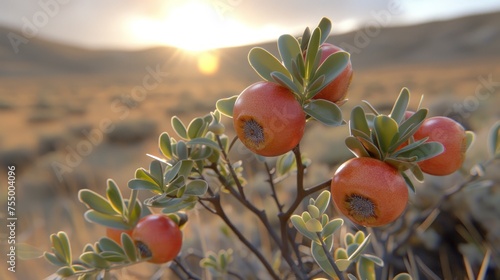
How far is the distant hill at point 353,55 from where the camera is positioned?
3466cm

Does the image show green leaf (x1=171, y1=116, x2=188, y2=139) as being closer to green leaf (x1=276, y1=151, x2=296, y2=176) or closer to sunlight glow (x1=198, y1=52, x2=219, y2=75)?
green leaf (x1=276, y1=151, x2=296, y2=176)

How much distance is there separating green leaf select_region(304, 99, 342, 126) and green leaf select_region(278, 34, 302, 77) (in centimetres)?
7

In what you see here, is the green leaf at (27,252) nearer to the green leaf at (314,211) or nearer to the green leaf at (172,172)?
the green leaf at (172,172)

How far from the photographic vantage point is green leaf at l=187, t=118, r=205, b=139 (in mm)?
951

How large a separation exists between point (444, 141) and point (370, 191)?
226 millimetres

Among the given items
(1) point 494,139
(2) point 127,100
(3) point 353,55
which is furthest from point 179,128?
(3) point 353,55

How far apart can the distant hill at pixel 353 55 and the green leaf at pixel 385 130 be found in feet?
113

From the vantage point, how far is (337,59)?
70 cm

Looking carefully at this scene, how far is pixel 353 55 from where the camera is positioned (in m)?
36.2

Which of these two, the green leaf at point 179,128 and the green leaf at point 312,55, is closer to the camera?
the green leaf at point 312,55

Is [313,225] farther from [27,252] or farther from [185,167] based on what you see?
[27,252]

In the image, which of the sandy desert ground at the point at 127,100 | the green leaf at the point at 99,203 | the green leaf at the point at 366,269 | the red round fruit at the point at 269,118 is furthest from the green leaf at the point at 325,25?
the sandy desert ground at the point at 127,100

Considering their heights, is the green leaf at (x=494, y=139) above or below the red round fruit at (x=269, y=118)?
below

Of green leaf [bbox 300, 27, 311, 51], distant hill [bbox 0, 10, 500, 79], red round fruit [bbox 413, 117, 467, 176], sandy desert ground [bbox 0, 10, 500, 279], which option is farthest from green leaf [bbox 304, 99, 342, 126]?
distant hill [bbox 0, 10, 500, 79]
